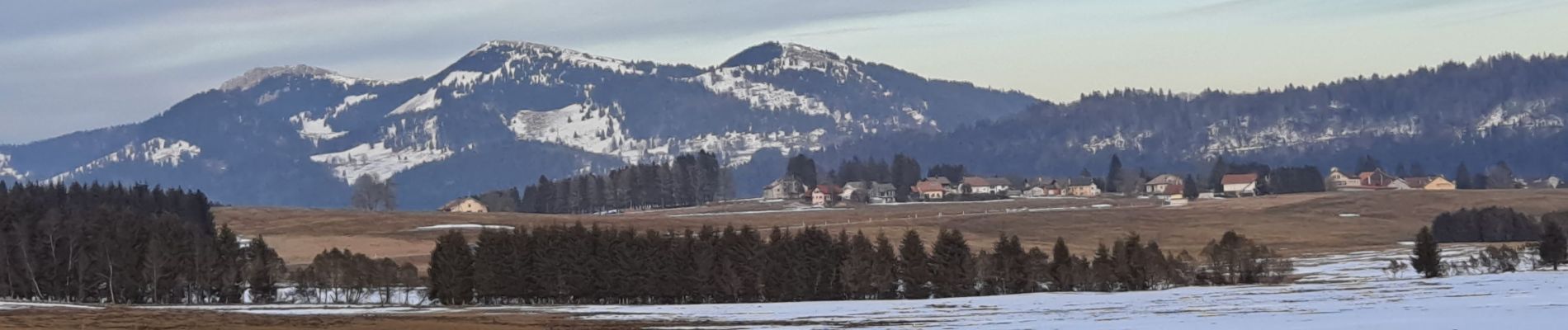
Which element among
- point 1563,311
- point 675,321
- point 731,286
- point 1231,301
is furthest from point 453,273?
point 1563,311

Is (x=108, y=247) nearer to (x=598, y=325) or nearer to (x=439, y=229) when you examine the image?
(x=598, y=325)

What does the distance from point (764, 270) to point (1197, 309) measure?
42.6m

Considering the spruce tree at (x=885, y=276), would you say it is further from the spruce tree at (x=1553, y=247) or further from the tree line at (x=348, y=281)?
the spruce tree at (x=1553, y=247)

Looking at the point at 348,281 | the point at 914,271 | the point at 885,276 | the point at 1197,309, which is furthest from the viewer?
the point at 914,271

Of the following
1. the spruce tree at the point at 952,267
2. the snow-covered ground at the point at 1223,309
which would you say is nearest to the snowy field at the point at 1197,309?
the snow-covered ground at the point at 1223,309

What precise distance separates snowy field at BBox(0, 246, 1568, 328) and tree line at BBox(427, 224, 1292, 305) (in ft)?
23.1

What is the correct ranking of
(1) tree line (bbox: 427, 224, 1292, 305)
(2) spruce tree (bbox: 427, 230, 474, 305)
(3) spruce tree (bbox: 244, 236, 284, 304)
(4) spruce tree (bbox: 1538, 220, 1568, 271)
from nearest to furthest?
(2) spruce tree (bbox: 427, 230, 474, 305)
(1) tree line (bbox: 427, 224, 1292, 305)
(3) spruce tree (bbox: 244, 236, 284, 304)
(4) spruce tree (bbox: 1538, 220, 1568, 271)

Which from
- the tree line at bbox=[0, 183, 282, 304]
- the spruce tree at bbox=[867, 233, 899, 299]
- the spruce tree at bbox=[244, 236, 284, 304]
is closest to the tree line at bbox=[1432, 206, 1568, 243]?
the spruce tree at bbox=[867, 233, 899, 299]

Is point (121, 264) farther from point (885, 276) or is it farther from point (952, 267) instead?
point (952, 267)

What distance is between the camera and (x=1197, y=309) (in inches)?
3278

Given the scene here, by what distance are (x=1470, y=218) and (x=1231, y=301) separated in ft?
333

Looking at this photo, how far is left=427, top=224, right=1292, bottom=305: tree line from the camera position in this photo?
119125 millimetres

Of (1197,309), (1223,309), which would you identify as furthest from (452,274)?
(1223,309)

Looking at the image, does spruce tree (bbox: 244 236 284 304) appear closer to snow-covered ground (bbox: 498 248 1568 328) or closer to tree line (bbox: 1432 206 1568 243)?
snow-covered ground (bbox: 498 248 1568 328)
